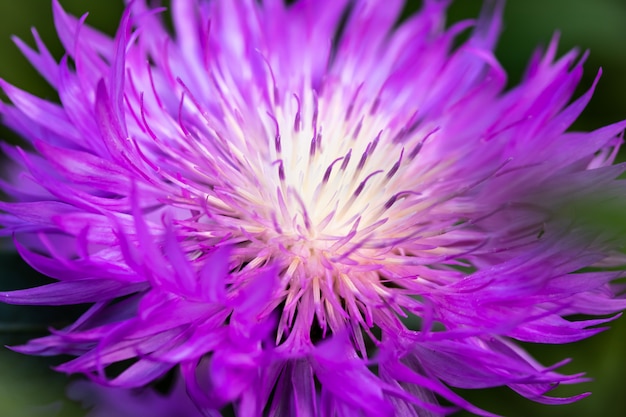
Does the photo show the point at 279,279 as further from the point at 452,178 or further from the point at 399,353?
the point at 452,178

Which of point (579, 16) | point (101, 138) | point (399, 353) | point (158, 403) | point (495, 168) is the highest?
point (579, 16)

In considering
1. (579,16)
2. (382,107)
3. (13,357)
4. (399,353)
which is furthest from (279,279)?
(579,16)

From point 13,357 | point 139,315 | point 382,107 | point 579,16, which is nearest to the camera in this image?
point 139,315

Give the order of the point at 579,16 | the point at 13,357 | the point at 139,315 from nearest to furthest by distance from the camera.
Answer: the point at 139,315, the point at 13,357, the point at 579,16

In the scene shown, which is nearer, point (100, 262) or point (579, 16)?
point (100, 262)

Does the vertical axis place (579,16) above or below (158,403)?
above

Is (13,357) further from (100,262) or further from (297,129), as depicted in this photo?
(297,129)

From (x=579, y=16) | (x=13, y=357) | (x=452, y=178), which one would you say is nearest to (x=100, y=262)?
(x=13, y=357)
